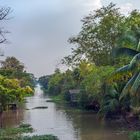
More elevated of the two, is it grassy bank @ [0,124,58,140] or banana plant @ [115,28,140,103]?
banana plant @ [115,28,140,103]

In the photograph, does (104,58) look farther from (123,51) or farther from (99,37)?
(123,51)

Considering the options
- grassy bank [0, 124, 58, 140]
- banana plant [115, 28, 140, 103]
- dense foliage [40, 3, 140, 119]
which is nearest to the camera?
banana plant [115, 28, 140, 103]

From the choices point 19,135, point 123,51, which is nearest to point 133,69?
point 123,51

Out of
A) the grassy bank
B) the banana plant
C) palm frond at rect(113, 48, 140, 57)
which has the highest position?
palm frond at rect(113, 48, 140, 57)

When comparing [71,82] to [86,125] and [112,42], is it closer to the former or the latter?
[112,42]

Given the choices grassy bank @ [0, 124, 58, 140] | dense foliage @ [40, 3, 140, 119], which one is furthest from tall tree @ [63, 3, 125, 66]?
grassy bank @ [0, 124, 58, 140]

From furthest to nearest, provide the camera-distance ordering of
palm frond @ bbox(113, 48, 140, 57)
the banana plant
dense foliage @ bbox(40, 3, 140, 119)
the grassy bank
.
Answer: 1. dense foliage @ bbox(40, 3, 140, 119)
2. palm frond @ bbox(113, 48, 140, 57)
3. the grassy bank
4. the banana plant

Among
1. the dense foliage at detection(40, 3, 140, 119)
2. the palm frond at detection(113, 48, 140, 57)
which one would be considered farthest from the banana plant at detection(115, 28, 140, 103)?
the dense foliage at detection(40, 3, 140, 119)

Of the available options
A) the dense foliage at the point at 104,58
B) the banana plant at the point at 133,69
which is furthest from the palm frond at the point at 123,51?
the dense foliage at the point at 104,58

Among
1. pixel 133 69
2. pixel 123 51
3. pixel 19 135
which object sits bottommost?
pixel 19 135

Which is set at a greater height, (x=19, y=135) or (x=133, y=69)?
(x=133, y=69)

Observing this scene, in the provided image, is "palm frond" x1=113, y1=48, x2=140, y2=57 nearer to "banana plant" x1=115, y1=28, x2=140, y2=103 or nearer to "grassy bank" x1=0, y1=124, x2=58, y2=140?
"banana plant" x1=115, y1=28, x2=140, y2=103

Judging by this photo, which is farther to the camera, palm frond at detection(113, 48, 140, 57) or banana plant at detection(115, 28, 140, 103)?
palm frond at detection(113, 48, 140, 57)

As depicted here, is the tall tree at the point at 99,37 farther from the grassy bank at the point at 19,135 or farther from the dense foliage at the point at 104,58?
the grassy bank at the point at 19,135
